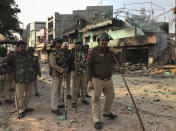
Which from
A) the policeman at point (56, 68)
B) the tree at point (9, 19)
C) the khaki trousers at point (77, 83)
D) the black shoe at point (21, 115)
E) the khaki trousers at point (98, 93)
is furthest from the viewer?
the tree at point (9, 19)

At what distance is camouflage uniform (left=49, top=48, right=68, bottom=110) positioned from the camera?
4250 mm

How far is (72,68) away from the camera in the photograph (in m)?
5.21

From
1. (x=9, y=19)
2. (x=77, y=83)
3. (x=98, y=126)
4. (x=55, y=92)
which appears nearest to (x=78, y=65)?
(x=77, y=83)

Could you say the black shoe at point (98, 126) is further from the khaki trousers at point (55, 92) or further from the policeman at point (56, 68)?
the khaki trousers at point (55, 92)

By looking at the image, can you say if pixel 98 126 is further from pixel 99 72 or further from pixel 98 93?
pixel 99 72

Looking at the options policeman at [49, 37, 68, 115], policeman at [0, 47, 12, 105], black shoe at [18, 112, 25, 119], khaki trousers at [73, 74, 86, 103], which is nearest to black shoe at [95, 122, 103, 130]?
policeman at [49, 37, 68, 115]

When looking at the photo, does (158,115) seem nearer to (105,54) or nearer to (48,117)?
(105,54)

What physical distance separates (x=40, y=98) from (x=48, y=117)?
6.82ft

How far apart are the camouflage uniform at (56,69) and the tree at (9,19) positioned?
13463mm

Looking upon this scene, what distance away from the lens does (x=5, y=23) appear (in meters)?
15.2

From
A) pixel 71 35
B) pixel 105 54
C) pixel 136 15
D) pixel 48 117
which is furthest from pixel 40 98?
pixel 71 35

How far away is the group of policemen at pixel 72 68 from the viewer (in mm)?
3582

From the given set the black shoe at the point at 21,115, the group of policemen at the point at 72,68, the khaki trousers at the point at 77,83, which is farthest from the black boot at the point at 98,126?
the black shoe at the point at 21,115

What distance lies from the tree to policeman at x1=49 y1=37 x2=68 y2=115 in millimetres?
13339
